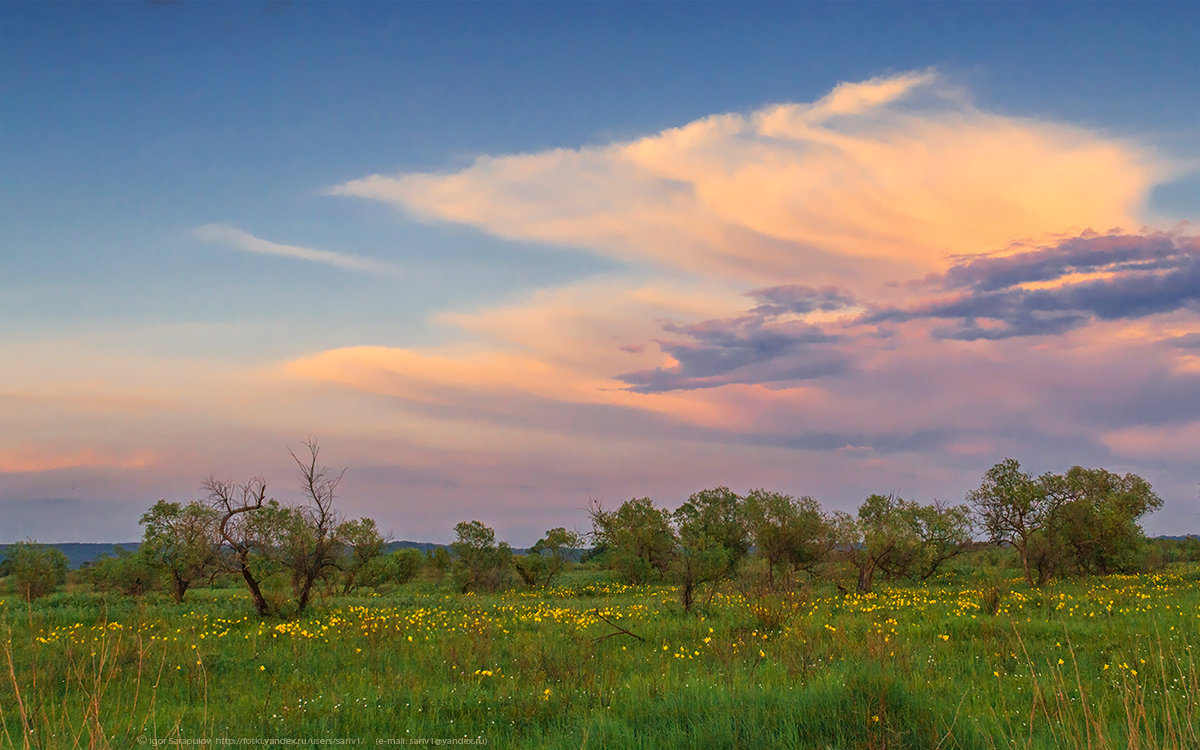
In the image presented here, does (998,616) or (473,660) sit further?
Answer: (998,616)

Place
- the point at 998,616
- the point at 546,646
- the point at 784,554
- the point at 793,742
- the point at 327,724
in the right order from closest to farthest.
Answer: the point at 793,742, the point at 327,724, the point at 546,646, the point at 998,616, the point at 784,554

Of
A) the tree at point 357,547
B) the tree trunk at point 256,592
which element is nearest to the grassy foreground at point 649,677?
the tree trunk at point 256,592

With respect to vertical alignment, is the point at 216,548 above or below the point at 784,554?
above

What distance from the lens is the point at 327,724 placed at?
9.36 meters

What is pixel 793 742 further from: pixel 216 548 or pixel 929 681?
pixel 216 548

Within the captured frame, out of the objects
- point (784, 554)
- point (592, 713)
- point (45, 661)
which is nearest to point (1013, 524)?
point (784, 554)

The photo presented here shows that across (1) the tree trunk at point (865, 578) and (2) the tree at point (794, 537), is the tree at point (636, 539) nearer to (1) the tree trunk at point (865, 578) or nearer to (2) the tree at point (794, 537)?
(2) the tree at point (794, 537)

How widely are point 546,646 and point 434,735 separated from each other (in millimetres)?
5768

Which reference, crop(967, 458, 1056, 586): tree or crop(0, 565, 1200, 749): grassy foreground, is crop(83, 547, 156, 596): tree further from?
crop(967, 458, 1056, 586): tree

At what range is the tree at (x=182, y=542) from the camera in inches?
859

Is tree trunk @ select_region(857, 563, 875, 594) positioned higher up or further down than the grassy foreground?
further down

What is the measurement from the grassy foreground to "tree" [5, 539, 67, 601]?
70.1 ft

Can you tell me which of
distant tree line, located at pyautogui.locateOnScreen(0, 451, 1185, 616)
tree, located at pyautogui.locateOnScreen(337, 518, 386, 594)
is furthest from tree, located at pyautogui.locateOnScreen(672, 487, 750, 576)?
tree, located at pyautogui.locateOnScreen(337, 518, 386, 594)

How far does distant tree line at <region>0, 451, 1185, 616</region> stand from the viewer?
22.8 metres
